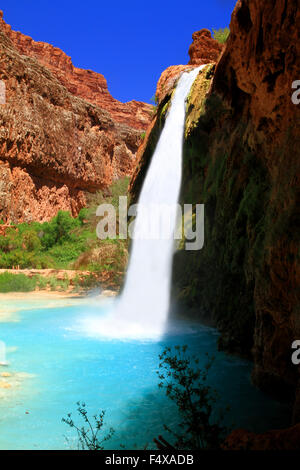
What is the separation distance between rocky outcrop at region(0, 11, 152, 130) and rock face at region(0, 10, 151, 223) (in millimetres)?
16085

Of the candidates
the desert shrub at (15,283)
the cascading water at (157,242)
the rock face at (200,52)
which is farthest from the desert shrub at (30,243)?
the rock face at (200,52)

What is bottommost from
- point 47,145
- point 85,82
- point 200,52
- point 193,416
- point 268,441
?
point 193,416

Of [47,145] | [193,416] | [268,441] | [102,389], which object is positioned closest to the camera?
[268,441]

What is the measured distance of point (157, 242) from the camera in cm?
1075

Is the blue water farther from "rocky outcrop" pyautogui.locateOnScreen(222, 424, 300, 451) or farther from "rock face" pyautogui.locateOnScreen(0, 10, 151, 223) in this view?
"rock face" pyautogui.locateOnScreen(0, 10, 151, 223)

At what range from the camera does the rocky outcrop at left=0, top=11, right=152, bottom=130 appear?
46875 mm

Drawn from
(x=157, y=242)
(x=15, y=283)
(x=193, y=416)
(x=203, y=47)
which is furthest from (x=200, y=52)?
(x=193, y=416)

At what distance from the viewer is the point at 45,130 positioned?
78.0 feet

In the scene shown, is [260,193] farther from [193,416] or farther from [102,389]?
[193,416]

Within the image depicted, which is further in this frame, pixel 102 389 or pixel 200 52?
pixel 200 52

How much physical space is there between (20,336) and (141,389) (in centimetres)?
340

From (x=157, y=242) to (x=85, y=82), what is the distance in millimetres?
47221

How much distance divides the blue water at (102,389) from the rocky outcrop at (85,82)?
42463 millimetres

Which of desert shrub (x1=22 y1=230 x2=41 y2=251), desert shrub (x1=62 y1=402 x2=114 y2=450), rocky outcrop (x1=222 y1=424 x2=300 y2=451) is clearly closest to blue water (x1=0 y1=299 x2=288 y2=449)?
desert shrub (x1=62 y1=402 x2=114 y2=450)
